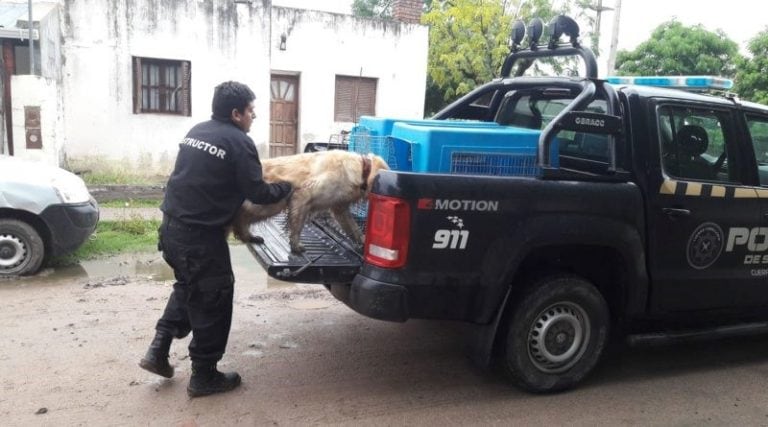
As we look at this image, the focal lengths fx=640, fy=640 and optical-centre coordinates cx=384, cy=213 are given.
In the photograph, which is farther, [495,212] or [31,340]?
[31,340]

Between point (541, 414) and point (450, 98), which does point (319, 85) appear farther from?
point (541, 414)

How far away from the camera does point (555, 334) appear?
153 inches

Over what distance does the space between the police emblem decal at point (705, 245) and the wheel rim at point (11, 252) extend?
5.66 m

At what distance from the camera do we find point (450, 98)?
65.8ft

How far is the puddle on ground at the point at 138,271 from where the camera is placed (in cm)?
617

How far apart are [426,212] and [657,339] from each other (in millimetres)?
1837

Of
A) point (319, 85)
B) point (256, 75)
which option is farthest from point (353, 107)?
point (256, 75)

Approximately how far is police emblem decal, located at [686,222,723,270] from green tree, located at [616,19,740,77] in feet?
56.7

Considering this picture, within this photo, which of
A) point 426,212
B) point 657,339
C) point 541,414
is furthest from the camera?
point 657,339

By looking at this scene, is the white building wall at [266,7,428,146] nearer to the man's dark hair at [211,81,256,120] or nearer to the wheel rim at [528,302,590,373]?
the man's dark hair at [211,81,256,120]

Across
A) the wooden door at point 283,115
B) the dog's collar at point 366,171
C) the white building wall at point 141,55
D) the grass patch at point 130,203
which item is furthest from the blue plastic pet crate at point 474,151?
the wooden door at point 283,115

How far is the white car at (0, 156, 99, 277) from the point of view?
591 centimetres

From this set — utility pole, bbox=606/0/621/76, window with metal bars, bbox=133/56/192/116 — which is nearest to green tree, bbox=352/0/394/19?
utility pole, bbox=606/0/621/76

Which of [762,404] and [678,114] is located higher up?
[678,114]
